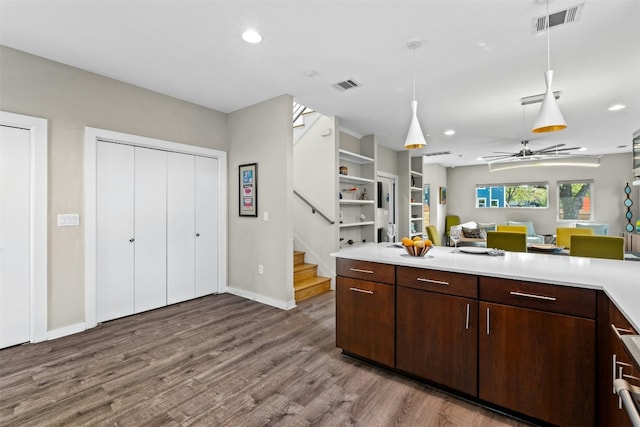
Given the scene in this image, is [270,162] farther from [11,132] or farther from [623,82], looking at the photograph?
[623,82]

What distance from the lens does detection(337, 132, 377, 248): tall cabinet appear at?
529 cm

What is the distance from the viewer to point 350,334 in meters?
2.44

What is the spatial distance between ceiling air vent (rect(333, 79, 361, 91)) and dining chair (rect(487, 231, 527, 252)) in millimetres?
2605

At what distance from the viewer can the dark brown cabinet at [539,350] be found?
1.52 metres

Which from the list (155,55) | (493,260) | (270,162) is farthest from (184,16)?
(493,260)

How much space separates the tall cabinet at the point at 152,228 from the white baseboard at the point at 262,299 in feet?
0.99

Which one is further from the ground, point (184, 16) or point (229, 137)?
point (184, 16)

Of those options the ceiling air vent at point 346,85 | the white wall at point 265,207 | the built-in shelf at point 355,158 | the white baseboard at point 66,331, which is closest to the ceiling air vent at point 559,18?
the ceiling air vent at point 346,85

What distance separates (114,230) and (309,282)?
260cm

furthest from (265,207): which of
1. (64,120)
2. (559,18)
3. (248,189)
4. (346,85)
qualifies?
(559,18)

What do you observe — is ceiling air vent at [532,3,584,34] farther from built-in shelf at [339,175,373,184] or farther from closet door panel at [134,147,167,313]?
closet door panel at [134,147,167,313]

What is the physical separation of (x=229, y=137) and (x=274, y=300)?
2498 millimetres

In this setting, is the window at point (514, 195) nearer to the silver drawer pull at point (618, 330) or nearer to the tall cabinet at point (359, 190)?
the tall cabinet at point (359, 190)

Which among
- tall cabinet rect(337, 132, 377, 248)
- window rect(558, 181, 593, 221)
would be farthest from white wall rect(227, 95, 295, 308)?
window rect(558, 181, 593, 221)
